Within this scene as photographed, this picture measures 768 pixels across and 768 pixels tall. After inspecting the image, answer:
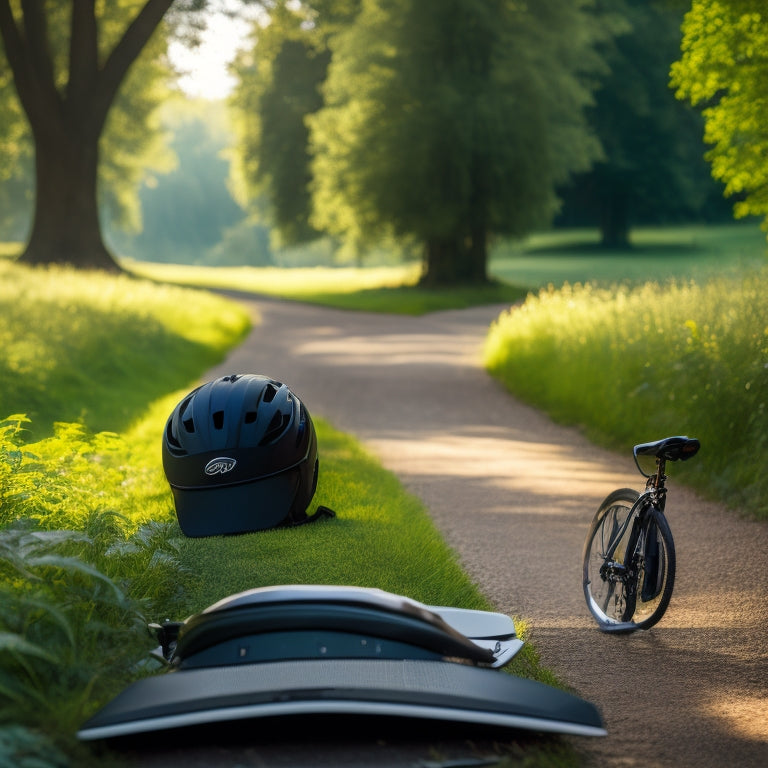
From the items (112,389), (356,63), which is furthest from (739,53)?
(356,63)

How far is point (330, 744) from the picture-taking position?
354 centimetres

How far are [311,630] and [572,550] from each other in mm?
3894

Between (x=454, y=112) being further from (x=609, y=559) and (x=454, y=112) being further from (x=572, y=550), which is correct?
(x=609, y=559)

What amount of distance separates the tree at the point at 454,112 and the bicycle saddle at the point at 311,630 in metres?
31.7

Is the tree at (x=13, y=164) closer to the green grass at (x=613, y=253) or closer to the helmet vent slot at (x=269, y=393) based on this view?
the green grass at (x=613, y=253)

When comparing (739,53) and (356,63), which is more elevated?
(356,63)

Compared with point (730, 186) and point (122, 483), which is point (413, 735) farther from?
point (730, 186)

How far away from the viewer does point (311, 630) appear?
3.72 meters

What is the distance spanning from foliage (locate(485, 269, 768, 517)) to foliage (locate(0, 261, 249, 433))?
17.7 feet

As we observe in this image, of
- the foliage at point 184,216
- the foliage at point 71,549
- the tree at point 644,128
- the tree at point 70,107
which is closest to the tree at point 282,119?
the tree at point 644,128

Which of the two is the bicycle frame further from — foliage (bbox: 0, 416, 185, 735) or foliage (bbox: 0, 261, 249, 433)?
foliage (bbox: 0, 261, 249, 433)

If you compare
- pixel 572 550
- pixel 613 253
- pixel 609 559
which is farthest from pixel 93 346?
pixel 613 253

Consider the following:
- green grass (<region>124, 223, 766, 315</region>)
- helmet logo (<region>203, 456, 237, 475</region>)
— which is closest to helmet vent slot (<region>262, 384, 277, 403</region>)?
helmet logo (<region>203, 456, 237, 475</region>)

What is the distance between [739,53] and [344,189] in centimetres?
2770
